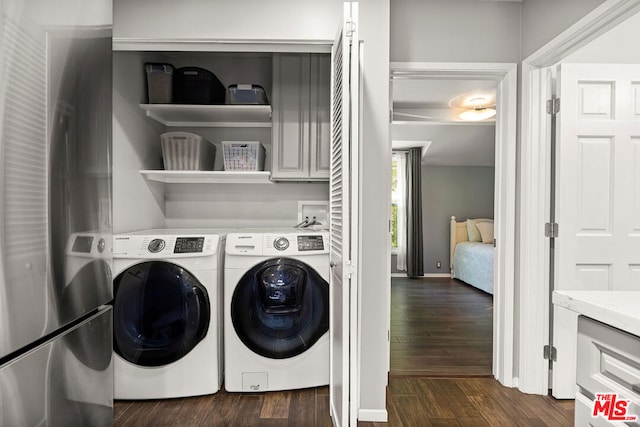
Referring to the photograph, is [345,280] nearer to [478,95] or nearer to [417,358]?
[417,358]

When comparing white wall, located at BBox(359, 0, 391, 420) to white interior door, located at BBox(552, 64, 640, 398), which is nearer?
white wall, located at BBox(359, 0, 391, 420)

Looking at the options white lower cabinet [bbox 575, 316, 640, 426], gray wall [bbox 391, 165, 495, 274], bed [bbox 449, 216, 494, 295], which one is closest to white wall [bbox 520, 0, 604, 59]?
white lower cabinet [bbox 575, 316, 640, 426]

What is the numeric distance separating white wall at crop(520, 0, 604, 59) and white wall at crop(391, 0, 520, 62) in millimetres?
87

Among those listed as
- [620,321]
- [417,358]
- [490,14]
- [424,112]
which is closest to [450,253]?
[424,112]

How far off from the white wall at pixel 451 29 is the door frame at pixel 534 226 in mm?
270

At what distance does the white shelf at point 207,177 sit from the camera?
2566 millimetres

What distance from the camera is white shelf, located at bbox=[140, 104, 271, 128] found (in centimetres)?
256

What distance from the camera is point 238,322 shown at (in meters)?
2.25

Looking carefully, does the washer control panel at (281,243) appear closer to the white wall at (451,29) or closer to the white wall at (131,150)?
the white wall at (131,150)

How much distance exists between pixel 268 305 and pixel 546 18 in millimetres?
2244

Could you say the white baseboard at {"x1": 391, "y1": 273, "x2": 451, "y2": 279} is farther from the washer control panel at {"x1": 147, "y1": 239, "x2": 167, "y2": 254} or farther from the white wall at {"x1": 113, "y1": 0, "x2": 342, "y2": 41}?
the white wall at {"x1": 113, "y1": 0, "x2": 342, "y2": 41}

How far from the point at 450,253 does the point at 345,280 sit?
16.8ft

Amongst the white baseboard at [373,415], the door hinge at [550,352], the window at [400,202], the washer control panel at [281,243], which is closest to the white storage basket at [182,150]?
the washer control panel at [281,243]

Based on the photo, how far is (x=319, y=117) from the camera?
2680mm
